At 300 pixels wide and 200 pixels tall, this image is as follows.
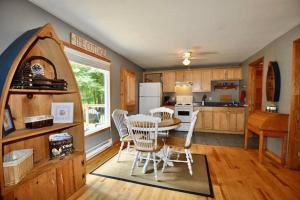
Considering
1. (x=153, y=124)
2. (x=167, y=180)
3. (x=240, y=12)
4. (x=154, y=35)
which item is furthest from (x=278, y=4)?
(x=167, y=180)

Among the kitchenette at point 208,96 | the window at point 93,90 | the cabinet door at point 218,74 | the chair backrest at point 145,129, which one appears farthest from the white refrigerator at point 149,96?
the chair backrest at point 145,129

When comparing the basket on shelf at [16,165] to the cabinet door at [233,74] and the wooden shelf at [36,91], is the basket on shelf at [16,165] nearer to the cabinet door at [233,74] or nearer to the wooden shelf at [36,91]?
the wooden shelf at [36,91]

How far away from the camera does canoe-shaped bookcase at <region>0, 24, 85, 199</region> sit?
133cm

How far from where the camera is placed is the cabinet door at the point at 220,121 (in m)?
5.12

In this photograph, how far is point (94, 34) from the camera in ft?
9.39

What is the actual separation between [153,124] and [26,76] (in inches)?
62.8

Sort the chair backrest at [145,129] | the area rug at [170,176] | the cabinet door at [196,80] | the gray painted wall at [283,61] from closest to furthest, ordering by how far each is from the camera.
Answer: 1. the area rug at [170,176]
2. the chair backrest at [145,129]
3. the gray painted wall at [283,61]
4. the cabinet door at [196,80]

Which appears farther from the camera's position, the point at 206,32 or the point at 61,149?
the point at 206,32

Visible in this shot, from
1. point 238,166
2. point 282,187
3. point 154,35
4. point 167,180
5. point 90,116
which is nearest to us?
point 282,187

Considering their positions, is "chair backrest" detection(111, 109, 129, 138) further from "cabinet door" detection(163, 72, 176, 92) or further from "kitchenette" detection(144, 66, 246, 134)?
"cabinet door" detection(163, 72, 176, 92)

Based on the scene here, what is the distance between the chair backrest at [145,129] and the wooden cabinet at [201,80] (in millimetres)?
3786

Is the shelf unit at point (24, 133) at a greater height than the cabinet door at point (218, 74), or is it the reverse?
the cabinet door at point (218, 74)

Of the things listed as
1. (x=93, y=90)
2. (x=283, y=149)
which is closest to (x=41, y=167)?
(x=93, y=90)

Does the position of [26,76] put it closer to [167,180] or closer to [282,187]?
[167,180]
